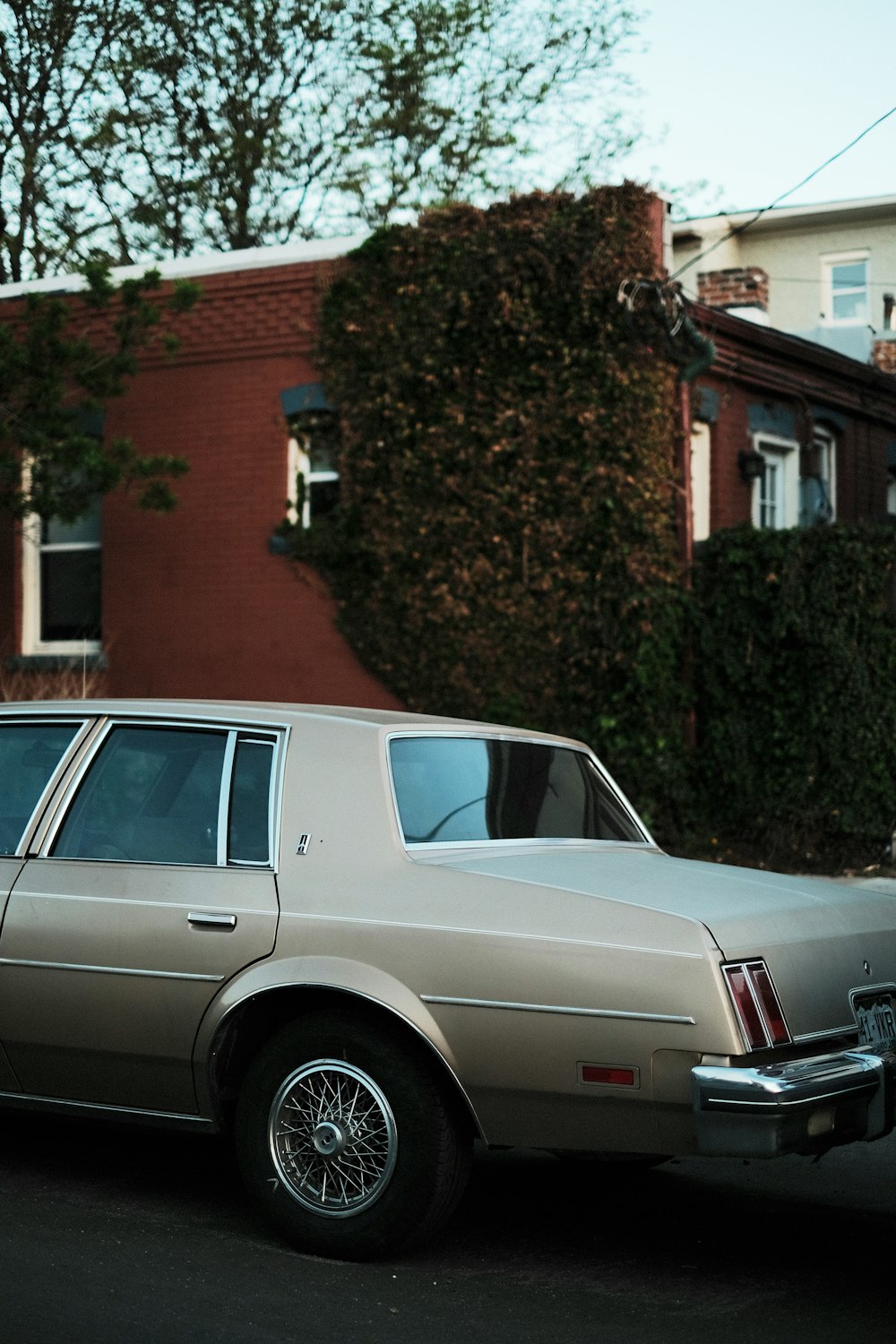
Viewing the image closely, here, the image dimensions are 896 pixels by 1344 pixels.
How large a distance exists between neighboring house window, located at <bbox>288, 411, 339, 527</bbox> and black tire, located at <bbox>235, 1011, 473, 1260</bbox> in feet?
34.0

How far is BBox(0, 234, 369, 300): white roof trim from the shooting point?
14.6 meters

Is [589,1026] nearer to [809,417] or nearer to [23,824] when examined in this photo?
[23,824]

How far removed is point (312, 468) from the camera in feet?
49.1

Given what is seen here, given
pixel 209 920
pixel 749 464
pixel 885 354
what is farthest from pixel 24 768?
pixel 885 354

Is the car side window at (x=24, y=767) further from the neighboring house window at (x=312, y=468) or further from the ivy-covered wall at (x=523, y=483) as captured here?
the neighboring house window at (x=312, y=468)

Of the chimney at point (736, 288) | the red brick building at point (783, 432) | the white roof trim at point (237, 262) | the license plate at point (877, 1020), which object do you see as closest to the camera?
the license plate at point (877, 1020)

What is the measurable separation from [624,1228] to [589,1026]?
1140mm

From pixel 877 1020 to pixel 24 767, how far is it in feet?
9.22

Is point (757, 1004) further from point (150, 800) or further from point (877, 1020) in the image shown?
point (150, 800)

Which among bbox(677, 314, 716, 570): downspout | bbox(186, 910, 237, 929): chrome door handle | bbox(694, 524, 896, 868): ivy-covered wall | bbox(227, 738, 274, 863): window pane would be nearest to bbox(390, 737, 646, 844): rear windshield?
bbox(227, 738, 274, 863): window pane

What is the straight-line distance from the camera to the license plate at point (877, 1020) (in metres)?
4.60

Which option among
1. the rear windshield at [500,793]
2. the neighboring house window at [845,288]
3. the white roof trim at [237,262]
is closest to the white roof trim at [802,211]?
the neighboring house window at [845,288]

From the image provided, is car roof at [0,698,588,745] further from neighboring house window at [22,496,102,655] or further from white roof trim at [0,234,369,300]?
neighboring house window at [22,496,102,655]

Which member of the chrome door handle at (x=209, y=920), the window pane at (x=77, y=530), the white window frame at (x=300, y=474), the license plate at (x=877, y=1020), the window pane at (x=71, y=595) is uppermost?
the white window frame at (x=300, y=474)
